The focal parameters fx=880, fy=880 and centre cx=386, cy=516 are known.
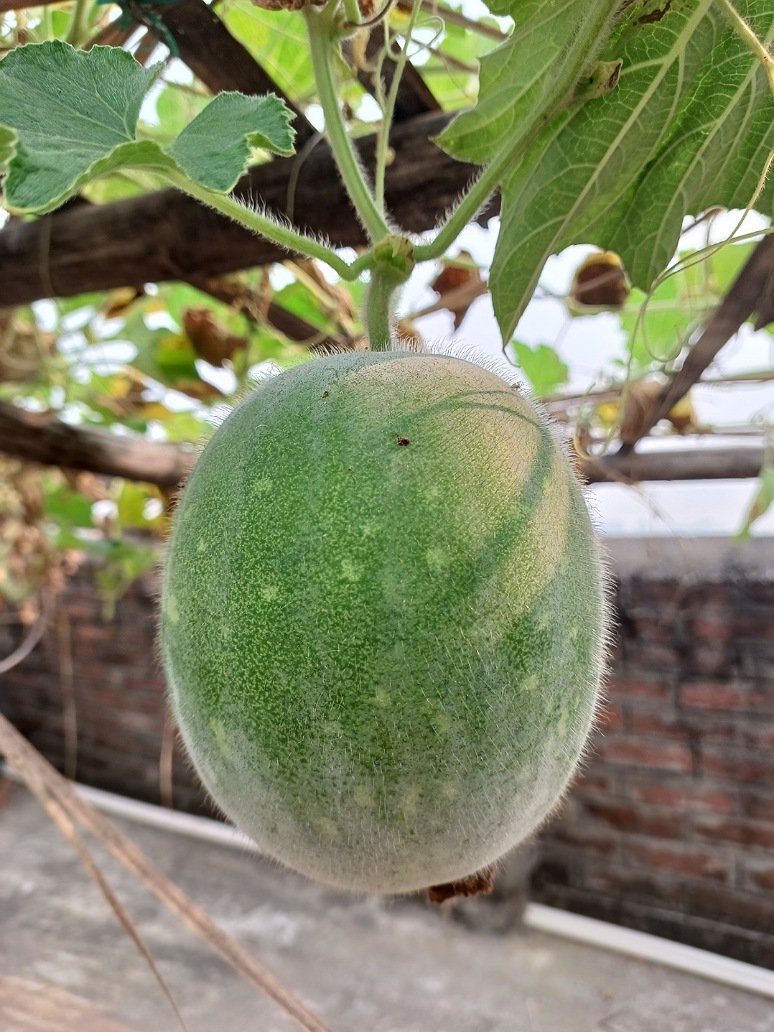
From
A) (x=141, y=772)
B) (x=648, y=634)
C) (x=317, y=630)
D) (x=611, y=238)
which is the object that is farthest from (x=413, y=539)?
(x=141, y=772)

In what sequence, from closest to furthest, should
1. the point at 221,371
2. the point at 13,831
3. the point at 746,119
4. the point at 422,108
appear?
1. the point at 746,119
2. the point at 422,108
3. the point at 221,371
4. the point at 13,831

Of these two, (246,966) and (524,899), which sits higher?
(246,966)

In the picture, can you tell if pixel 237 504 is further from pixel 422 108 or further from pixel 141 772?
pixel 141 772

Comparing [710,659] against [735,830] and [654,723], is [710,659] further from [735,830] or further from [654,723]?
[735,830]

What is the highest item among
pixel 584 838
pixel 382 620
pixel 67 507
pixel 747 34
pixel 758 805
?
pixel 747 34

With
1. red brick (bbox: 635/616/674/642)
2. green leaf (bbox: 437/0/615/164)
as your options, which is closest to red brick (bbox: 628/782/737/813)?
red brick (bbox: 635/616/674/642)

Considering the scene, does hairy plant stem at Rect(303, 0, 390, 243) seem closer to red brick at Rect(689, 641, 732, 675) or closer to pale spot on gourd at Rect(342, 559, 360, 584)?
pale spot on gourd at Rect(342, 559, 360, 584)

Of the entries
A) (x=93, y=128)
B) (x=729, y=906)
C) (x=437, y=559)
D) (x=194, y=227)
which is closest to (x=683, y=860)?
(x=729, y=906)
